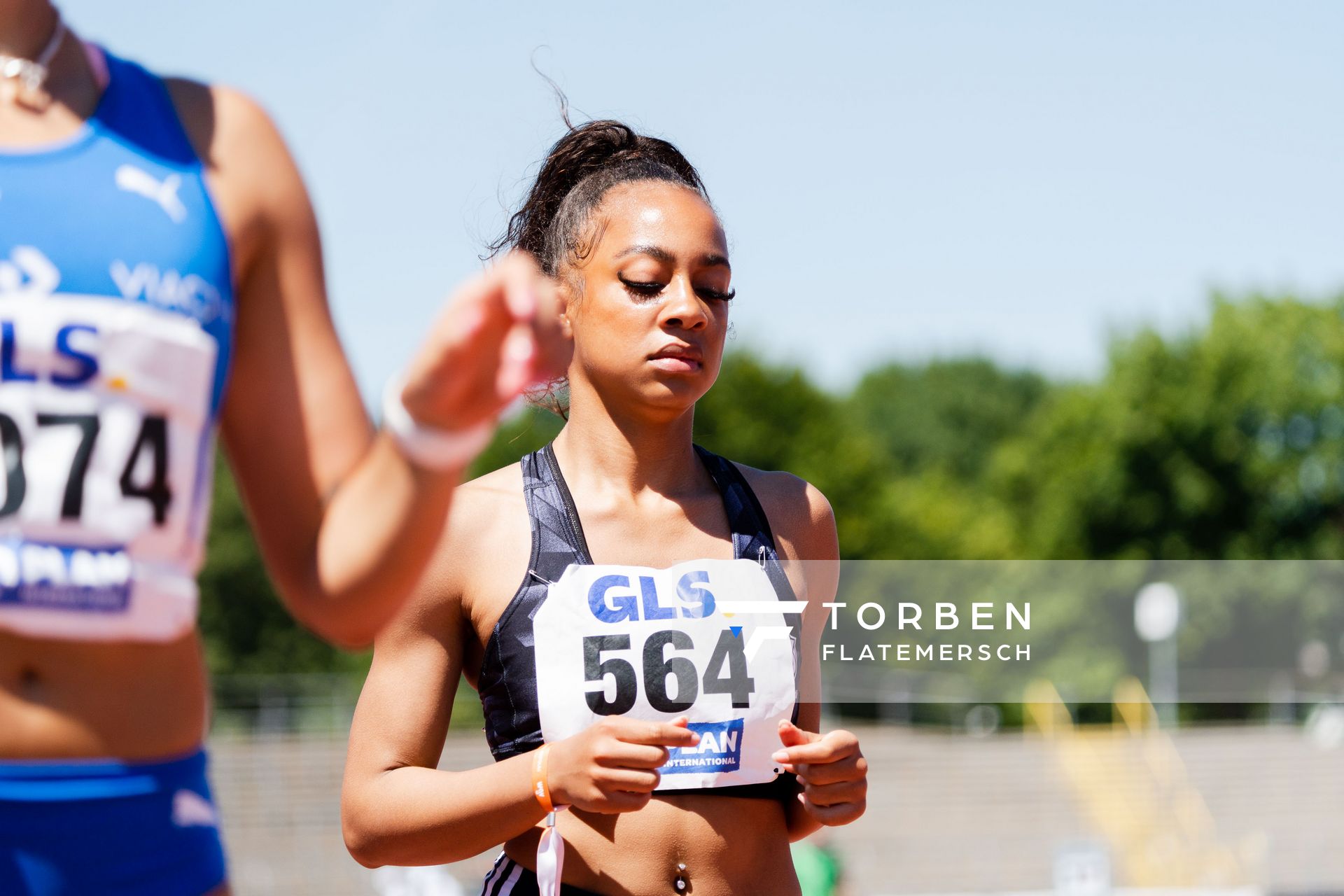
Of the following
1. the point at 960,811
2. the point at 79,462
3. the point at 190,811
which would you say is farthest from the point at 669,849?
the point at 960,811

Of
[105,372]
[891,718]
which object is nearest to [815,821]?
[105,372]

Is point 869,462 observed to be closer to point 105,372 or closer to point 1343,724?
point 1343,724

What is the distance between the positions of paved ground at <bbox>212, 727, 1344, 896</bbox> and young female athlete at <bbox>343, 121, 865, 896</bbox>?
63.6 feet

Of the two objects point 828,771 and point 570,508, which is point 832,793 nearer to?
point 828,771

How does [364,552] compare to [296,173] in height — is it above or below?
below

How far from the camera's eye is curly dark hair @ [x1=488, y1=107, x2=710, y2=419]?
2879mm

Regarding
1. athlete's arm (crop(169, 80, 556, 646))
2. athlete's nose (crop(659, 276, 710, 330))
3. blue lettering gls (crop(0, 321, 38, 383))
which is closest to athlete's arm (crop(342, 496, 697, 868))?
athlete's nose (crop(659, 276, 710, 330))

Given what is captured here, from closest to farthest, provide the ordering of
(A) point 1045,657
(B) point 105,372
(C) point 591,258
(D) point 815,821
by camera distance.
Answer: (B) point 105,372 → (D) point 815,821 → (C) point 591,258 → (A) point 1045,657

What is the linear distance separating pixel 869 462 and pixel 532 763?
147ft

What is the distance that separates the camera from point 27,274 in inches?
51.3

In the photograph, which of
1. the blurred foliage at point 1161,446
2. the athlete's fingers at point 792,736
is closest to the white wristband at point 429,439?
the athlete's fingers at point 792,736

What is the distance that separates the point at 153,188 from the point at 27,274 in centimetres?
15

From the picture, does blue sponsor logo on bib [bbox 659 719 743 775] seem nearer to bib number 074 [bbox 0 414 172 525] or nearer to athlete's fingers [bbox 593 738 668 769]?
athlete's fingers [bbox 593 738 668 769]

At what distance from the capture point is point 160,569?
1.36m
